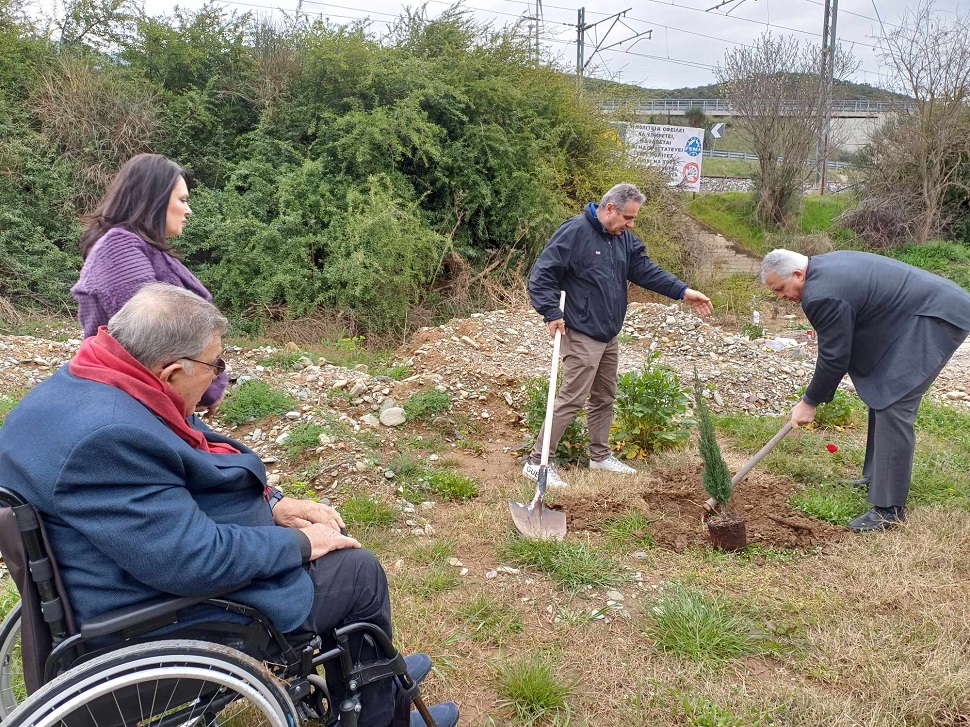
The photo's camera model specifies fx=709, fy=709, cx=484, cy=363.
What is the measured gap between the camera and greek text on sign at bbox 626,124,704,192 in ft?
45.9

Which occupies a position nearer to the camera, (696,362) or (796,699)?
(796,699)

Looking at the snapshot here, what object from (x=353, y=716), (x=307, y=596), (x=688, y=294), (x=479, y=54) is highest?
(x=479, y=54)

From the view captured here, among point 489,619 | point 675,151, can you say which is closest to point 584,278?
point 489,619

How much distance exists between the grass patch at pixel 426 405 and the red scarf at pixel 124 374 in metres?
3.87

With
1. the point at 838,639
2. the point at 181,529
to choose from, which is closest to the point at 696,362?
the point at 838,639

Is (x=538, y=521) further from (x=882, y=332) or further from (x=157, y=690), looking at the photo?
(x=157, y=690)

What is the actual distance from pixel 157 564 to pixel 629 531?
110 inches

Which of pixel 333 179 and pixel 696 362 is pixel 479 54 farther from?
pixel 696 362

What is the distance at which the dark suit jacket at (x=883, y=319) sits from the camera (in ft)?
12.8

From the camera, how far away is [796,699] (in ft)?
8.55

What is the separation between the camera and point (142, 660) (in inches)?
67.6

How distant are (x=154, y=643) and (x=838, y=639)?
261 centimetres

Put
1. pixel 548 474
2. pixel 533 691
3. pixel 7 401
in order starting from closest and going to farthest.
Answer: pixel 533 691
pixel 548 474
pixel 7 401

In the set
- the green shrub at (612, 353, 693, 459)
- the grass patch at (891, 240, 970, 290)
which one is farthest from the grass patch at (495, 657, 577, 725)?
the grass patch at (891, 240, 970, 290)
